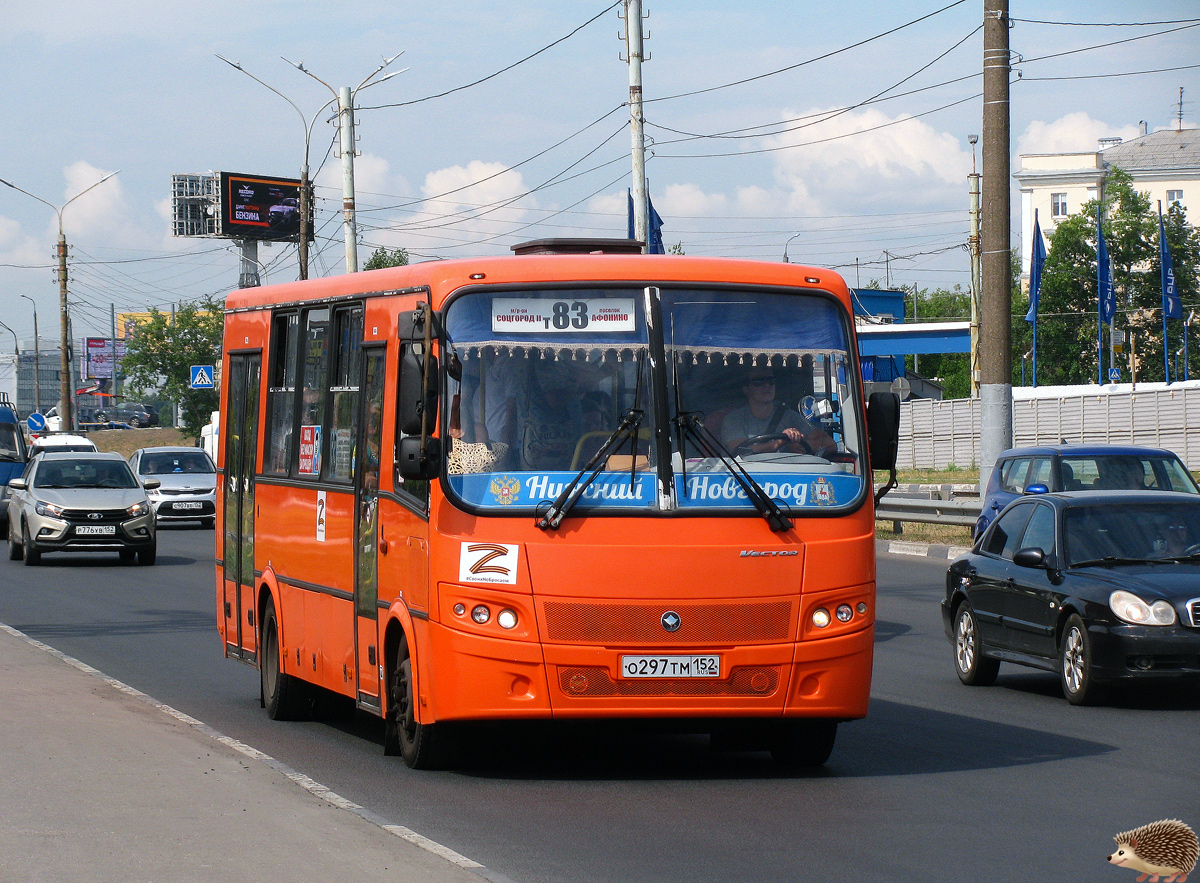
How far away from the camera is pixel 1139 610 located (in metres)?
11.4

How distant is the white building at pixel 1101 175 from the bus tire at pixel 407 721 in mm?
135987

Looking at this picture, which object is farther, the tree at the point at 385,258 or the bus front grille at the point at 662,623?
the tree at the point at 385,258

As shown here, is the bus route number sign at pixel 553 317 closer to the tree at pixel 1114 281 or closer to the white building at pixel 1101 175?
the tree at pixel 1114 281

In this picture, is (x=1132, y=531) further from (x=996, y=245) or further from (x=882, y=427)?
(x=996, y=245)

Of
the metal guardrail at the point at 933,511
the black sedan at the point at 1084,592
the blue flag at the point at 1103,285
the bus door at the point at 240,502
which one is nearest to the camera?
the black sedan at the point at 1084,592

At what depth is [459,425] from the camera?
28.0ft

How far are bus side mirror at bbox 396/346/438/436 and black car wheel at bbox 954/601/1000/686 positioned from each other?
19.7ft

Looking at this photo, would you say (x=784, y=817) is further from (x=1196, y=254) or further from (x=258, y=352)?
(x=1196, y=254)

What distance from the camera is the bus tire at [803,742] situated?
29.5 ft

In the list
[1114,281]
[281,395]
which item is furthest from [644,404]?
[1114,281]

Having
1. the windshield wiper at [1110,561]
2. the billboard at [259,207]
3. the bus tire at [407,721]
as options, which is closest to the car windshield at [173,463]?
the windshield wiper at [1110,561]

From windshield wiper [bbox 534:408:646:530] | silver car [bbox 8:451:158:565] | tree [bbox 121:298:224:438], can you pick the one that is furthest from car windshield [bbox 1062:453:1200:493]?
tree [bbox 121:298:224:438]

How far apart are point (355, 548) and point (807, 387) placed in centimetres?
271

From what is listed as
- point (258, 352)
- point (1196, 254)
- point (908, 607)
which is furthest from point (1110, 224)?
point (258, 352)
